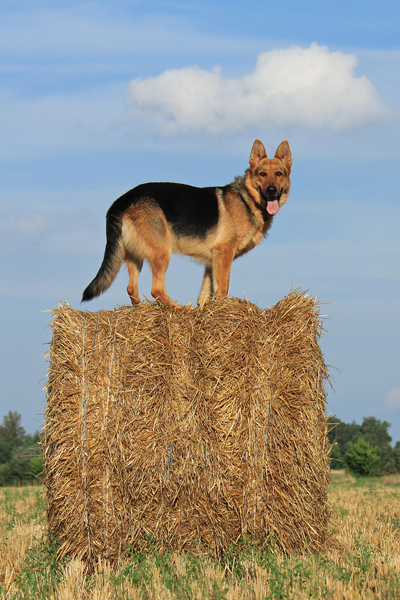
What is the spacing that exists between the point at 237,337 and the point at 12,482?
62.5ft

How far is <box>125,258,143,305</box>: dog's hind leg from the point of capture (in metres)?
7.11

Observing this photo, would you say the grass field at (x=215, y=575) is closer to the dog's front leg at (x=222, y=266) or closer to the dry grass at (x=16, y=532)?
the dry grass at (x=16, y=532)

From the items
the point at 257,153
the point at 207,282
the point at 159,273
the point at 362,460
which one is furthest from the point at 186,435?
the point at 362,460

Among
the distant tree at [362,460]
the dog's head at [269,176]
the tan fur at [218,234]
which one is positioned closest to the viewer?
the tan fur at [218,234]

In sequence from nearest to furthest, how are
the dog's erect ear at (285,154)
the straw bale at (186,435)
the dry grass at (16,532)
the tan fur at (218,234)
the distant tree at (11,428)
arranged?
the straw bale at (186,435) → the dry grass at (16,532) → the tan fur at (218,234) → the dog's erect ear at (285,154) → the distant tree at (11,428)

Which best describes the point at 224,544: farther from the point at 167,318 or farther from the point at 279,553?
the point at 167,318

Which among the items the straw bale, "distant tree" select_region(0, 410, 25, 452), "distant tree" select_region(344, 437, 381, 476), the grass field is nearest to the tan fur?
the straw bale

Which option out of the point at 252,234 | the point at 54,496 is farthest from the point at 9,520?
the point at 252,234

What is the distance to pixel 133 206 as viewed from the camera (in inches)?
272

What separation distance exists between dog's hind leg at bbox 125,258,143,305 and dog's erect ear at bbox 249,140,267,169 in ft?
6.35

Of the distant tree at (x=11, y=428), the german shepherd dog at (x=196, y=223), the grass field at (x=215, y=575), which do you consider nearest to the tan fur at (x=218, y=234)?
the german shepherd dog at (x=196, y=223)

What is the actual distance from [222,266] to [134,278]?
1064mm

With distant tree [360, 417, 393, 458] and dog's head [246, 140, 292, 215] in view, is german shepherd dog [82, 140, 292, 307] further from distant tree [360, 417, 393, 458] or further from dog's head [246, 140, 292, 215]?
distant tree [360, 417, 393, 458]

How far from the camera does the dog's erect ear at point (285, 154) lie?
24.7 ft
